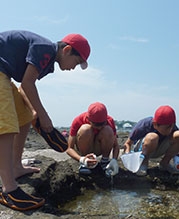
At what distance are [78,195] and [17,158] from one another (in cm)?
76

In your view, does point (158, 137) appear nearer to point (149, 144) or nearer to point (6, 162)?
point (149, 144)

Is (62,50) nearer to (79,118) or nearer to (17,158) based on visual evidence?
(17,158)

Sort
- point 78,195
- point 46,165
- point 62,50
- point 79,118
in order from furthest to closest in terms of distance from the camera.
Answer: point 79,118 → point 46,165 → point 78,195 → point 62,50

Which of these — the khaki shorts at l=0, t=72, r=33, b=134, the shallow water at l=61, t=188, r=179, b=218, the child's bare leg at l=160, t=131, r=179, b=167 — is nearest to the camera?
the khaki shorts at l=0, t=72, r=33, b=134

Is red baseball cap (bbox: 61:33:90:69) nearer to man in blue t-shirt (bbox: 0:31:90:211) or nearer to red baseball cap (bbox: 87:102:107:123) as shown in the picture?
man in blue t-shirt (bbox: 0:31:90:211)

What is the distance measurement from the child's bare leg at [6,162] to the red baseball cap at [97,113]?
124cm

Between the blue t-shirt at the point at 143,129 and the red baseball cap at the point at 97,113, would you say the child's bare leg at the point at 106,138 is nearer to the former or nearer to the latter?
the red baseball cap at the point at 97,113

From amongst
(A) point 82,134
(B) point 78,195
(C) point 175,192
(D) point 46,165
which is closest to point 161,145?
(C) point 175,192

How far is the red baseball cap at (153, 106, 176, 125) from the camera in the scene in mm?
2803

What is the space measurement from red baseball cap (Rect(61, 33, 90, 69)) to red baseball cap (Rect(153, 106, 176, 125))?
1252mm

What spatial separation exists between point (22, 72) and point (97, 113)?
3.70 ft

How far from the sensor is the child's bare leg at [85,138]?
2773 millimetres

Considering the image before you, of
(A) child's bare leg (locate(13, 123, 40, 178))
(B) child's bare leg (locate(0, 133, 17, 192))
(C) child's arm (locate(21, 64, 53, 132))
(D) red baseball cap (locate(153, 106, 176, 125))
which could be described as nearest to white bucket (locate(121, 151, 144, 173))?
(D) red baseball cap (locate(153, 106, 176, 125))

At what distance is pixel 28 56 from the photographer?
170 cm
